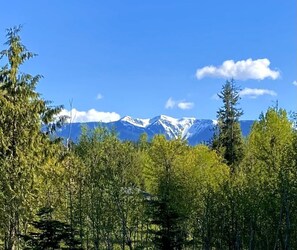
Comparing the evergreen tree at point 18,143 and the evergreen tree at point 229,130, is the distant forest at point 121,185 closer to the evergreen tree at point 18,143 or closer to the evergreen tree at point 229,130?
the evergreen tree at point 18,143

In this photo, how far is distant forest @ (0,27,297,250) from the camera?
86.7 ft

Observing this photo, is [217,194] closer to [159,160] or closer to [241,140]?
[159,160]

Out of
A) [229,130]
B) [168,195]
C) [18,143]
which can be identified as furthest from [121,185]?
[229,130]

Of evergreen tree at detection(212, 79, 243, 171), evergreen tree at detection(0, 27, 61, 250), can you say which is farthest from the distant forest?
evergreen tree at detection(212, 79, 243, 171)

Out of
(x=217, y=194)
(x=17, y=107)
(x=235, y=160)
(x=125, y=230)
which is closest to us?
(x=17, y=107)

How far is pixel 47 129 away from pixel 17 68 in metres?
4.37

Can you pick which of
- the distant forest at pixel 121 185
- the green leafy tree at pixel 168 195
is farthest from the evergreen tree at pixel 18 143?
the green leafy tree at pixel 168 195

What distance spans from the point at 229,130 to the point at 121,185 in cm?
2940

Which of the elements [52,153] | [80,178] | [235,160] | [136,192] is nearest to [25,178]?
Result: [52,153]

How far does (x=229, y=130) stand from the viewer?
6344cm

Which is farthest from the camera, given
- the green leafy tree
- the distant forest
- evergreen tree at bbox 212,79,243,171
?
evergreen tree at bbox 212,79,243,171

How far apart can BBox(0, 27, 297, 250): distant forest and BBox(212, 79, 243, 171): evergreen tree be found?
56.0 ft

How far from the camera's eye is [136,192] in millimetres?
38625

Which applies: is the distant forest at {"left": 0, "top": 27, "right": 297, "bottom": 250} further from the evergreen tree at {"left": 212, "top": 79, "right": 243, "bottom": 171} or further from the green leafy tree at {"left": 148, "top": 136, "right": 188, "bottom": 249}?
the evergreen tree at {"left": 212, "top": 79, "right": 243, "bottom": 171}
